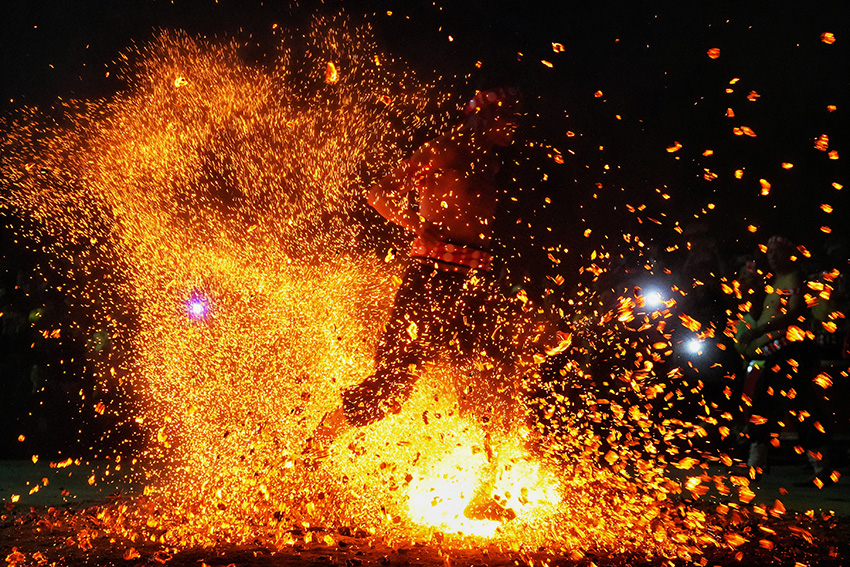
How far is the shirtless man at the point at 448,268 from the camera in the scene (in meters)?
4.77

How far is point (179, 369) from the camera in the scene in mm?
6559

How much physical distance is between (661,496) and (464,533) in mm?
1679

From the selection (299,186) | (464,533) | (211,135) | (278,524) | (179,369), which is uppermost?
(211,135)

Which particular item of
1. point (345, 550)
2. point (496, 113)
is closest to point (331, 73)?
point (496, 113)

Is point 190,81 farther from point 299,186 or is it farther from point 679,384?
point 679,384

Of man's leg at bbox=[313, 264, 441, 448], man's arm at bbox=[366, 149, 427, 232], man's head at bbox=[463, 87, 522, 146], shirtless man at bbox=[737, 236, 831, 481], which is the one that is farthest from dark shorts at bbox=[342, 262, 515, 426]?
shirtless man at bbox=[737, 236, 831, 481]

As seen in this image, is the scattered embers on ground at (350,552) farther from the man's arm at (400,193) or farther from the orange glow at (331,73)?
the orange glow at (331,73)

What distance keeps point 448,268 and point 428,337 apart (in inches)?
16.7

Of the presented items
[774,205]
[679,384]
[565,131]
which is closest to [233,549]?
[679,384]

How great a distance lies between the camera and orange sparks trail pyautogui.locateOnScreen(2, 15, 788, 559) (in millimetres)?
4777

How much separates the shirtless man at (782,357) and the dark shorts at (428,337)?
8.42 ft

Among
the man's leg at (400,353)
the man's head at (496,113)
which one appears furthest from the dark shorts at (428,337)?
the man's head at (496,113)

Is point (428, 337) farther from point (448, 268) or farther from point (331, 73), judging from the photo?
point (331, 73)

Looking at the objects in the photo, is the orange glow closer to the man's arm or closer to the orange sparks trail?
the orange sparks trail
